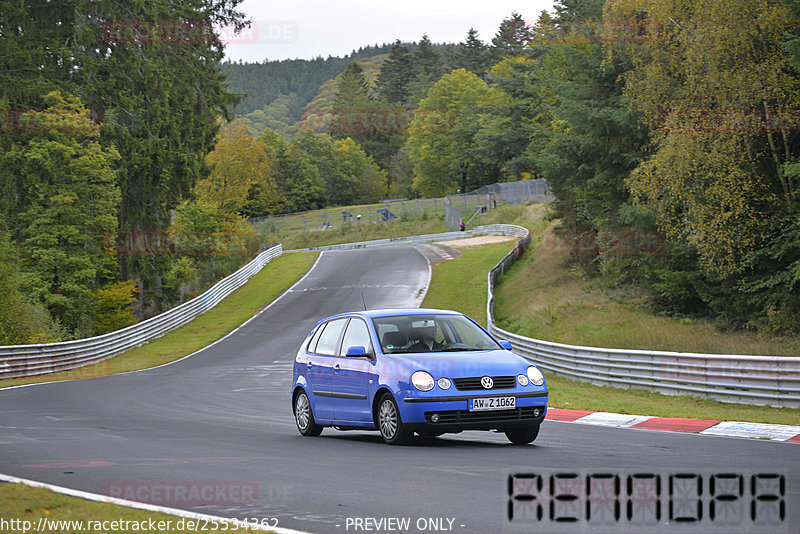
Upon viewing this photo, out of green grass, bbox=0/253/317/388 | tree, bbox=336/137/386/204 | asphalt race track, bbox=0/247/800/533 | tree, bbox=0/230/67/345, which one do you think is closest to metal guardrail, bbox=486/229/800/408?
asphalt race track, bbox=0/247/800/533

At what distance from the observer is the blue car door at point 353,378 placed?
11000 mm

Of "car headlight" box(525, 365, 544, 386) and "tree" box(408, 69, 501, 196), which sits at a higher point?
"tree" box(408, 69, 501, 196)

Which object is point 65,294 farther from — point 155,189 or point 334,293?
point 334,293

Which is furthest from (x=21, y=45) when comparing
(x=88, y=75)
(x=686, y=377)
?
(x=686, y=377)

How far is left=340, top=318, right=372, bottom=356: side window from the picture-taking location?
448 inches

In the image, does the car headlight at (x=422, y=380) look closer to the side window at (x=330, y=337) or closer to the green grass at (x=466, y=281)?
the side window at (x=330, y=337)

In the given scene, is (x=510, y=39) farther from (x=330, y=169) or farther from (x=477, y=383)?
(x=477, y=383)

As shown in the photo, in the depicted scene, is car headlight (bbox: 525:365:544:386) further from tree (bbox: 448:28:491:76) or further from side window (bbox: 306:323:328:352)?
tree (bbox: 448:28:491:76)

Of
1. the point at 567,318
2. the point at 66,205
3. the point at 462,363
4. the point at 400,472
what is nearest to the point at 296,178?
the point at 66,205

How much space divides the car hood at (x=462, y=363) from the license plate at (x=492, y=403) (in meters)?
0.30

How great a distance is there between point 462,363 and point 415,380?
1.97 feet

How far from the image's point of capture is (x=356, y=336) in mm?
11664

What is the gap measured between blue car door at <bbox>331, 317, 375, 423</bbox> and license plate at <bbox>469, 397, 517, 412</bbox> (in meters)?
1.45

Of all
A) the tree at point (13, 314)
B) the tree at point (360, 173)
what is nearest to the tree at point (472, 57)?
the tree at point (360, 173)
